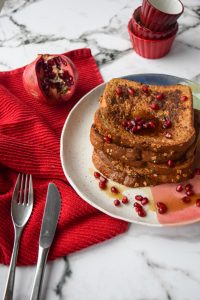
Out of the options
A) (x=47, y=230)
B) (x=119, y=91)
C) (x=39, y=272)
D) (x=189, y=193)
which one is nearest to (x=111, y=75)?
(x=119, y=91)

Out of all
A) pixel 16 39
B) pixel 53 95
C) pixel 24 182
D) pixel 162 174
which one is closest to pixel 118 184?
pixel 162 174

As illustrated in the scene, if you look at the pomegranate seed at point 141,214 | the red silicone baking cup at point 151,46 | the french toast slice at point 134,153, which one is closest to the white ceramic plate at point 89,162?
the pomegranate seed at point 141,214

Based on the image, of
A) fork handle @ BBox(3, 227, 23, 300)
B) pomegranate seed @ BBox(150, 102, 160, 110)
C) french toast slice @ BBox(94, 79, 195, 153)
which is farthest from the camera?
pomegranate seed @ BBox(150, 102, 160, 110)

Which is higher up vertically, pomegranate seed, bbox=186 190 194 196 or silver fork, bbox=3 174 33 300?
pomegranate seed, bbox=186 190 194 196

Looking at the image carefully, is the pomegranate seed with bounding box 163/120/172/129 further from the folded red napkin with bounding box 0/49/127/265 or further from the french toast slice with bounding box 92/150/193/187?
the folded red napkin with bounding box 0/49/127/265

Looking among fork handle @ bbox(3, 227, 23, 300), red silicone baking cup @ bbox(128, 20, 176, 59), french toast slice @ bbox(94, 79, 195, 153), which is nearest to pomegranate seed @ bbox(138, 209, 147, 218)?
french toast slice @ bbox(94, 79, 195, 153)

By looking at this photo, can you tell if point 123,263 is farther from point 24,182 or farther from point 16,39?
point 16,39

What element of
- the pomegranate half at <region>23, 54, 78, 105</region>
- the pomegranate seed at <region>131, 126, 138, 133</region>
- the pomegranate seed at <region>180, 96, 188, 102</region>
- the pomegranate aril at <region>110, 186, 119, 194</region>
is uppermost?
the pomegranate seed at <region>180, 96, 188, 102</region>
